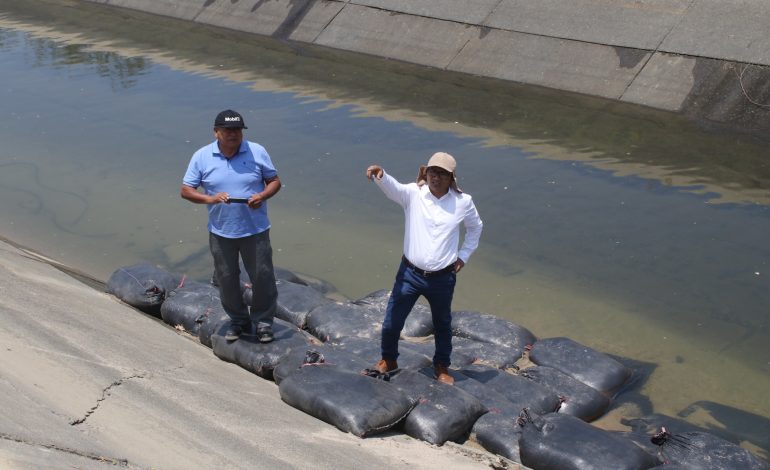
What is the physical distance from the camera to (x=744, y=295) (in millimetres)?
8734

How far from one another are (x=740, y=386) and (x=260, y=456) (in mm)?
3948

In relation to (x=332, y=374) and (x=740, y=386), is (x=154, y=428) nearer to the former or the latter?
(x=332, y=374)

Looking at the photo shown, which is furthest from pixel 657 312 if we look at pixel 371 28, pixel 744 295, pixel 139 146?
pixel 371 28

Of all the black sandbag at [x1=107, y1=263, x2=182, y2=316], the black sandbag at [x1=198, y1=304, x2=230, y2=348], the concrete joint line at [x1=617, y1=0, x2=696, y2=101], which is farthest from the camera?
the concrete joint line at [x1=617, y1=0, x2=696, y2=101]

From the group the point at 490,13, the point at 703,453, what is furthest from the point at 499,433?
the point at 490,13

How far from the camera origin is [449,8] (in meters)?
17.7

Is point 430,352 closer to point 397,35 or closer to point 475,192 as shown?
point 475,192

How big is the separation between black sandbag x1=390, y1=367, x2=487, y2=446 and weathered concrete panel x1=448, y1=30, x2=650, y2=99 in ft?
29.8

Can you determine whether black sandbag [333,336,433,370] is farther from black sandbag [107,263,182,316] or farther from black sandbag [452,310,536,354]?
black sandbag [107,263,182,316]

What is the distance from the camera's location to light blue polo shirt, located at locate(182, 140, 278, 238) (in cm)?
648

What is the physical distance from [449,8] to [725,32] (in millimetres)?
5059

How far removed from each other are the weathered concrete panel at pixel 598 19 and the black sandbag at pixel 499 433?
9988 mm

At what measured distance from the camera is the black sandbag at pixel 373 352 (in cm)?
680

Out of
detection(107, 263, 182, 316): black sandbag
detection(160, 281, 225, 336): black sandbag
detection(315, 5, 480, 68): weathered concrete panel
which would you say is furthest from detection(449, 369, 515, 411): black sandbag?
detection(315, 5, 480, 68): weathered concrete panel
